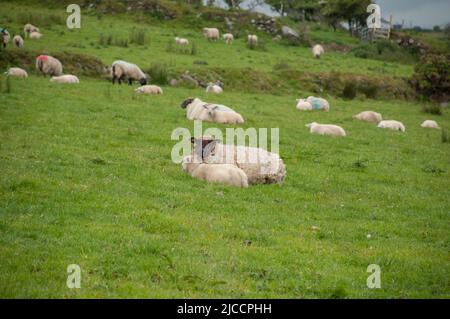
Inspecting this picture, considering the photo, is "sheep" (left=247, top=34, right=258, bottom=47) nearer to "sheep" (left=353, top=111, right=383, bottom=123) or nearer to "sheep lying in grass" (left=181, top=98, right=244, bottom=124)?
"sheep" (left=353, top=111, right=383, bottom=123)

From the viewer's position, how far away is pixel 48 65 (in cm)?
3014

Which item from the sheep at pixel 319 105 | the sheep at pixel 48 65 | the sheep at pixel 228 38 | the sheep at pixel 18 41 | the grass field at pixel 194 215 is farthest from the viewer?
the sheep at pixel 228 38

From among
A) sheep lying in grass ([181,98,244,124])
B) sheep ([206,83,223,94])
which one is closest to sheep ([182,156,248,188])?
sheep lying in grass ([181,98,244,124])

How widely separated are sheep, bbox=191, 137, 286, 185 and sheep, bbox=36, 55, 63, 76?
18.4m

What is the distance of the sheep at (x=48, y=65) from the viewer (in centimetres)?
2994

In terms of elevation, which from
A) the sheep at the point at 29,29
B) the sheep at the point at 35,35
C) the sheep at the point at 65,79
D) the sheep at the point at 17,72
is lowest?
the sheep at the point at 65,79

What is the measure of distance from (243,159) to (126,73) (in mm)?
18656

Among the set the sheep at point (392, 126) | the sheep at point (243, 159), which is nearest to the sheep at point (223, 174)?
the sheep at point (243, 159)

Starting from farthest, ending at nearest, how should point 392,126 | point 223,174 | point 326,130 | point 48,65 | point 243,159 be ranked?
point 48,65, point 392,126, point 326,130, point 243,159, point 223,174

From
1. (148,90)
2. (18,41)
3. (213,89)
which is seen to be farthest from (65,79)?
(213,89)

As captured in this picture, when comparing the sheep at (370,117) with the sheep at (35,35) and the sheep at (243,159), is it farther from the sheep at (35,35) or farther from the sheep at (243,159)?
the sheep at (35,35)

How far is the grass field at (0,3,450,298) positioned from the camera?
8180 mm

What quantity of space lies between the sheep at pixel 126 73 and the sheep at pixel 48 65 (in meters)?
3.00

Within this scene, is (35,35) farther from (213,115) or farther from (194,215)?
→ (194,215)
